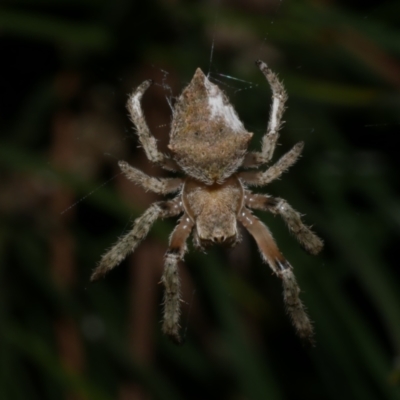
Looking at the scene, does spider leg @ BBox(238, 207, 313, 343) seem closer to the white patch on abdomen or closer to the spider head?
the spider head

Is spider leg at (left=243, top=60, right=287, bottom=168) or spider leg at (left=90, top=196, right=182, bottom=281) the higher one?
spider leg at (left=243, top=60, right=287, bottom=168)

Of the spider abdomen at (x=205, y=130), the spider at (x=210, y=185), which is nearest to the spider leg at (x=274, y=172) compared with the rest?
the spider at (x=210, y=185)

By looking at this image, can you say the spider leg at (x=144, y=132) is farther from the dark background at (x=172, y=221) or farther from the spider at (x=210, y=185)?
the dark background at (x=172, y=221)

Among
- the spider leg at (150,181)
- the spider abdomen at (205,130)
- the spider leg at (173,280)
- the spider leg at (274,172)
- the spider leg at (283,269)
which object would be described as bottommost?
A: the spider leg at (173,280)

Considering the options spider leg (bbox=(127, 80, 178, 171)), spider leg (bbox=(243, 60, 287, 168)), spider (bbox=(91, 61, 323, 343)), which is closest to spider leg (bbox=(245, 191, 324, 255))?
spider (bbox=(91, 61, 323, 343))

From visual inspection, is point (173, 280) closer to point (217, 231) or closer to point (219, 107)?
point (217, 231)

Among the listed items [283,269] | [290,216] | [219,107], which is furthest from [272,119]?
[283,269]
